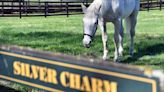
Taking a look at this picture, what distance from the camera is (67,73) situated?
5.75 m

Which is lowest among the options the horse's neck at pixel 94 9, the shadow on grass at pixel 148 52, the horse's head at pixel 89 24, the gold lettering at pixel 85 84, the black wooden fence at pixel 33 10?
the shadow on grass at pixel 148 52

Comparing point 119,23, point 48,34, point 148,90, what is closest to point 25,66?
point 148,90

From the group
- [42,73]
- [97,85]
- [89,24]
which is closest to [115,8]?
[89,24]

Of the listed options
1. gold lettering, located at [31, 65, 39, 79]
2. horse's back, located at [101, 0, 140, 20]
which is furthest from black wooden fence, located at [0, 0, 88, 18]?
gold lettering, located at [31, 65, 39, 79]

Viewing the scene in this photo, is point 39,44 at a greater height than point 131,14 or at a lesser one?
lesser

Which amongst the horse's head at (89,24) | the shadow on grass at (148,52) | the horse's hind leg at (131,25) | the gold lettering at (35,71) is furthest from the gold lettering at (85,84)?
the horse's hind leg at (131,25)

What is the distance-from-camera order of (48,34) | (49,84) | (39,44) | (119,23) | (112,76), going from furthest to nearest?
(48,34) < (39,44) < (119,23) < (49,84) < (112,76)

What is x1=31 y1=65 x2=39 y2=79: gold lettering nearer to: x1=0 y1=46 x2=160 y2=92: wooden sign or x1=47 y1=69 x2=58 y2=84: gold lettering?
x1=0 y1=46 x2=160 y2=92: wooden sign

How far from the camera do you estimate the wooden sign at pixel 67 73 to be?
4.91 m

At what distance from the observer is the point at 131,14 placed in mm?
13570

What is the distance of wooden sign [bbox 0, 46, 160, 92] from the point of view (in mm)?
4906

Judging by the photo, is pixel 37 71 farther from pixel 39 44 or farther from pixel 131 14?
pixel 39 44

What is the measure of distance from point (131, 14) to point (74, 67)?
8.16 metres

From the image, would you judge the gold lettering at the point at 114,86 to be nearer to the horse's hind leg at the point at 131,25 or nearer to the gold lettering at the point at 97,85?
the gold lettering at the point at 97,85
